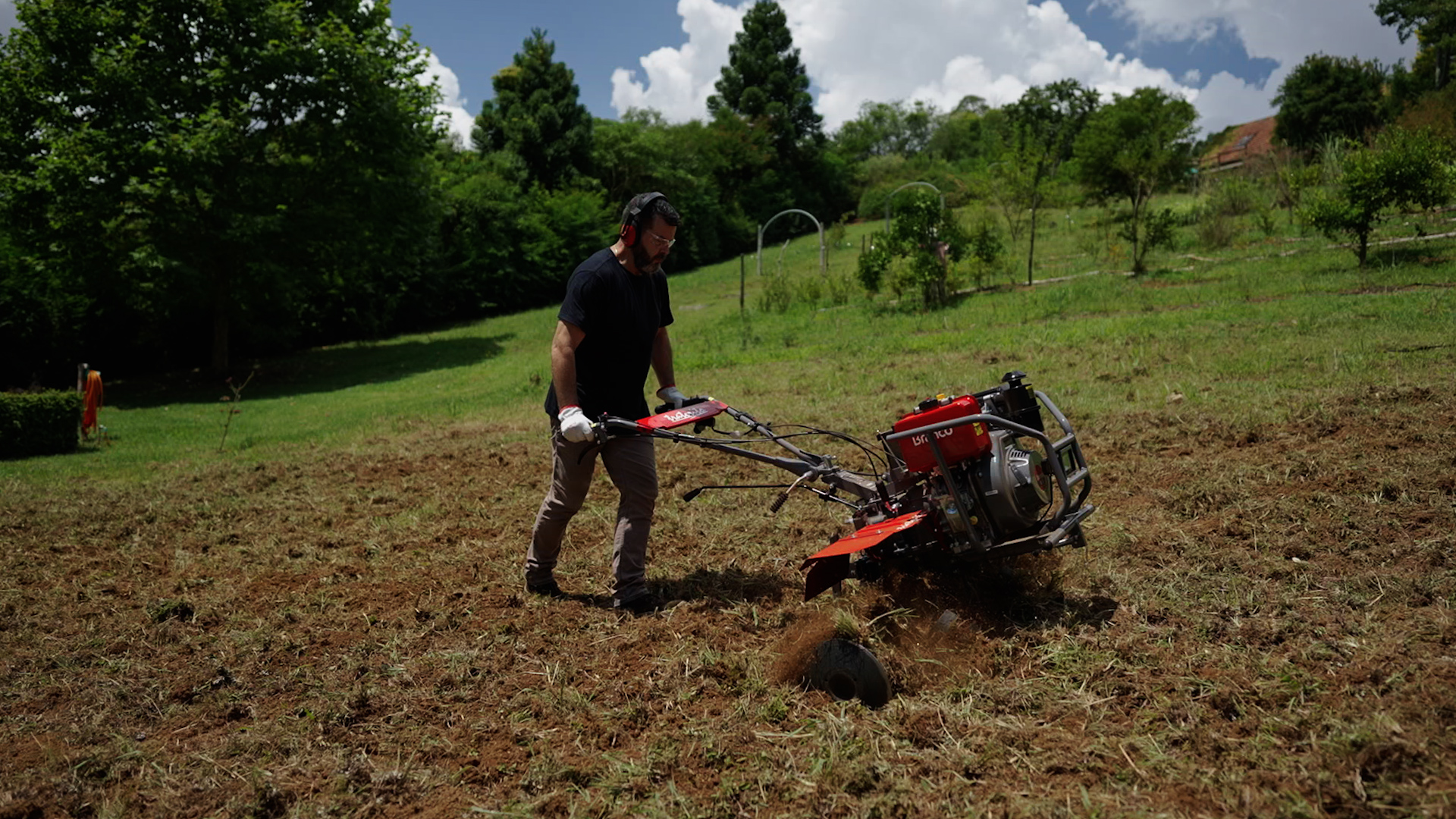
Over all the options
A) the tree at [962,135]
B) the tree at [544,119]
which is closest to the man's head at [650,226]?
the tree at [544,119]

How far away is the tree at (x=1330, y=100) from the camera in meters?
40.6

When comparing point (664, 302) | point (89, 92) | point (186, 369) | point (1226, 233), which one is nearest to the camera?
point (664, 302)

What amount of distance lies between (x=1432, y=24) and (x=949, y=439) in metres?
50.4

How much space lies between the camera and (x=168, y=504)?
8.62 meters

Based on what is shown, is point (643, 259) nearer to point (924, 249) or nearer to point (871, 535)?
point (871, 535)

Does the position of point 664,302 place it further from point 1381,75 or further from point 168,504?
point 1381,75

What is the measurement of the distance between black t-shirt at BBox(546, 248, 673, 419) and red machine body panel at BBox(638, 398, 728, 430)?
0.31 m

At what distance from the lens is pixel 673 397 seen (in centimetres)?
531

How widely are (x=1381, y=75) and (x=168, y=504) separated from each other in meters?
50.7

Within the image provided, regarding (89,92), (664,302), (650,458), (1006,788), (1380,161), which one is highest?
(89,92)

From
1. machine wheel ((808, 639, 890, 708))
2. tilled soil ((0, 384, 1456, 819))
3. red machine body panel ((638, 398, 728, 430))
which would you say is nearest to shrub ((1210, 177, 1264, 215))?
tilled soil ((0, 384, 1456, 819))

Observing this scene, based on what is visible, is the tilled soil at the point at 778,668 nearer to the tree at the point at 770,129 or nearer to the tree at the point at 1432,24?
the tree at the point at 1432,24

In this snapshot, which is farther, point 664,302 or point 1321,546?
point 664,302

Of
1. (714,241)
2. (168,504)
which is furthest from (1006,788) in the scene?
(714,241)
